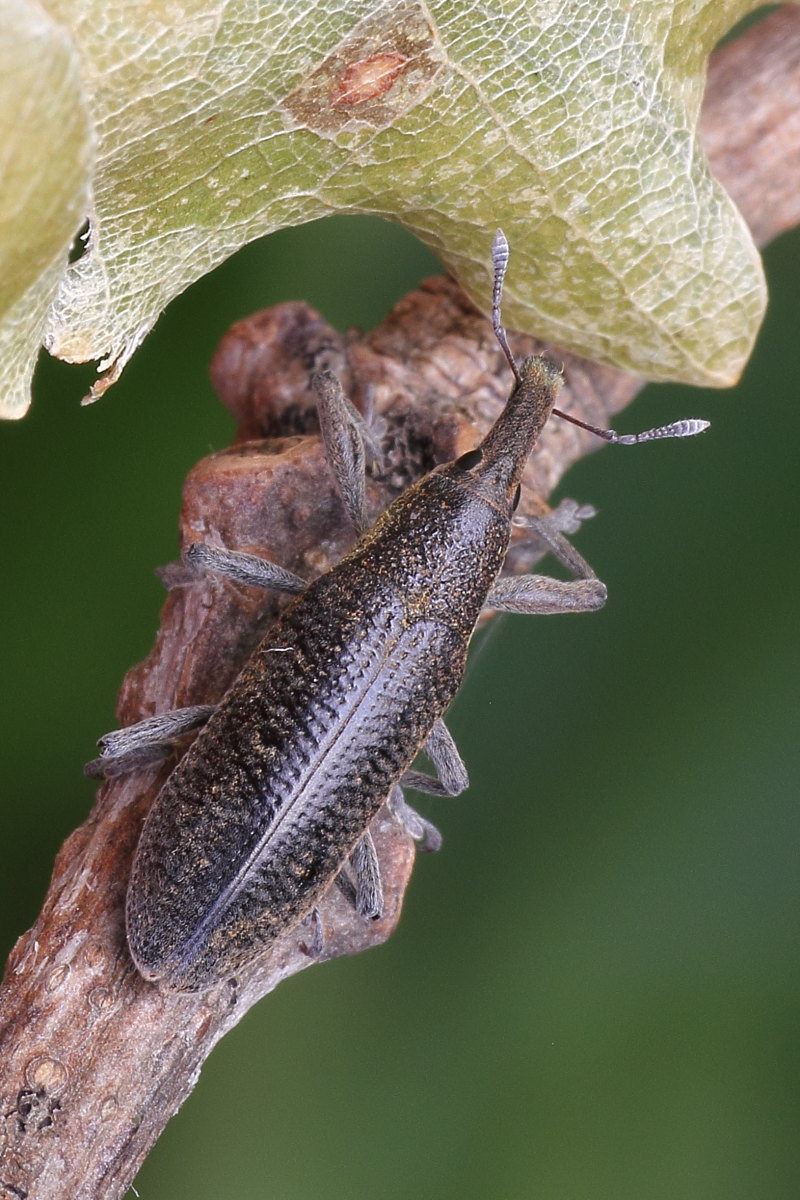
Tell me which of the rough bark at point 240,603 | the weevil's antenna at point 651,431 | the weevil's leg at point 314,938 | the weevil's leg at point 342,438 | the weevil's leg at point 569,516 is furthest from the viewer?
the weevil's leg at point 569,516

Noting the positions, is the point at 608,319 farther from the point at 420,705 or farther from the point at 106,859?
the point at 106,859

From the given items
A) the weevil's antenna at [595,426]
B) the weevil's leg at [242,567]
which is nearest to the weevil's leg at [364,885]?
the weevil's leg at [242,567]

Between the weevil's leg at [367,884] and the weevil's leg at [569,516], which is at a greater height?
the weevil's leg at [569,516]

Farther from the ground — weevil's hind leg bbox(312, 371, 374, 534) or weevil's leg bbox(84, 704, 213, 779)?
weevil's hind leg bbox(312, 371, 374, 534)

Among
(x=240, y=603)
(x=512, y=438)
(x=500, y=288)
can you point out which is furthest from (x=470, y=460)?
(x=240, y=603)

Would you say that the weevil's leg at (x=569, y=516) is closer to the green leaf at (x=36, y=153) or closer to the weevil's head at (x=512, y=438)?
the weevil's head at (x=512, y=438)

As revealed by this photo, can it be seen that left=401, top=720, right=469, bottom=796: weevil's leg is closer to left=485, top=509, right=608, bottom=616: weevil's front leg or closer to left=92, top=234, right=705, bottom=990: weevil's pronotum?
left=92, top=234, right=705, bottom=990: weevil's pronotum

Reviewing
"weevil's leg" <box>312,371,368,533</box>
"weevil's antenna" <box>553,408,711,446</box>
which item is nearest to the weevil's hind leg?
"weevil's leg" <box>312,371,368,533</box>
